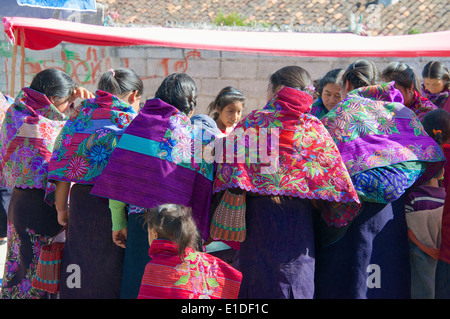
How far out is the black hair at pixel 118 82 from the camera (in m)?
3.03

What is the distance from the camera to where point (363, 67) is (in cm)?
310

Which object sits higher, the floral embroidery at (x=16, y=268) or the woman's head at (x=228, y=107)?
the woman's head at (x=228, y=107)

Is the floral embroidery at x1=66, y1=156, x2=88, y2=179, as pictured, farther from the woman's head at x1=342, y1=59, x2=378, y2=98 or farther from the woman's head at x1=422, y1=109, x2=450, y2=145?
the woman's head at x1=422, y1=109, x2=450, y2=145

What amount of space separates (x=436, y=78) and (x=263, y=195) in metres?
2.99

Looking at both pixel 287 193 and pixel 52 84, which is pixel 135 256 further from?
pixel 52 84

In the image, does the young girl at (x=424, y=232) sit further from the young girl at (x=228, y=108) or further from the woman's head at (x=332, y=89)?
the young girl at (x=228, y=108)

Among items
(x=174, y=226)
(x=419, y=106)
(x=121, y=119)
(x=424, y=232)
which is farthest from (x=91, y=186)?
(x=419, y=106)

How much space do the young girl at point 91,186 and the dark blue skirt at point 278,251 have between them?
2.50 ft

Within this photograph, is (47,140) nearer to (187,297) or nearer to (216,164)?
(216,164)

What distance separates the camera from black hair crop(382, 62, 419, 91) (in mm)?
3505

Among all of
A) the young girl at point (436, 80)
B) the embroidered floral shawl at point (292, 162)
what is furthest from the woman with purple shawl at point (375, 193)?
the young girl at point (436, 80)

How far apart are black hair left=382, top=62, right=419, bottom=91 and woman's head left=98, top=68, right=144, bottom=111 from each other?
1.62 metres

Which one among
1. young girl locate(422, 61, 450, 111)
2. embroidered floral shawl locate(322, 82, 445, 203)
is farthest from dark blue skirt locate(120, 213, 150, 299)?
young girl locate(422, 61, 450, 111)

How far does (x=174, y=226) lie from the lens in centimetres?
251
